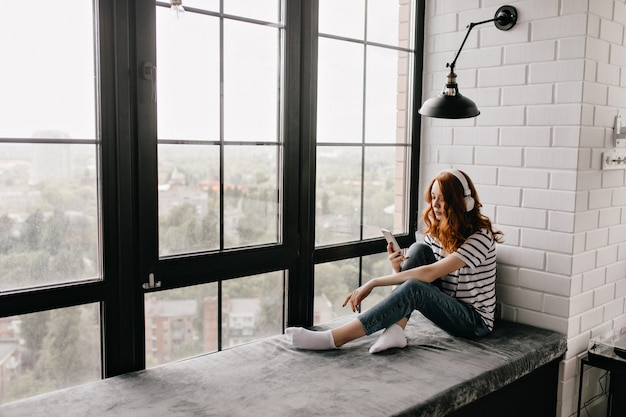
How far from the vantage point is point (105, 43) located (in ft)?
7.31

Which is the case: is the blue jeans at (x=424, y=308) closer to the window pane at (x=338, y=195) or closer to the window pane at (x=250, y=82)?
the window pane at (x=338, y=195)

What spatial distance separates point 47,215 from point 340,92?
1529 mm

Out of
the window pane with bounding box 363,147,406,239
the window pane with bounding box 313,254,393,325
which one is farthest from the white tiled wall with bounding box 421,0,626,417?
the window pane with bounding box 313,254,393,325

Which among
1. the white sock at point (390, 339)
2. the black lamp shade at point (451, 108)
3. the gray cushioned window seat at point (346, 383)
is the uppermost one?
the black lamp shade at point (451, 108)

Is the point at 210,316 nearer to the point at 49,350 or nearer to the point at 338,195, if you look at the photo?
the point at 49,350

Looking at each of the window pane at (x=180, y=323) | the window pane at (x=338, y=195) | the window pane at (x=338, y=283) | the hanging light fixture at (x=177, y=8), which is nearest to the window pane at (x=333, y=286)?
the window pane at (x=338, y=283)

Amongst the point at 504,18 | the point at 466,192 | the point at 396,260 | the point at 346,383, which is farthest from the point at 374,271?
the point at 504,18

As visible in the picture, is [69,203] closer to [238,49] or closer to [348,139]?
[238,49]

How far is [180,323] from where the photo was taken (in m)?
2.56

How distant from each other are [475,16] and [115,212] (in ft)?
6.88

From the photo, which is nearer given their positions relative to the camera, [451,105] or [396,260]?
[451,105]

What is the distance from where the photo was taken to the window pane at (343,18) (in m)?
2.97

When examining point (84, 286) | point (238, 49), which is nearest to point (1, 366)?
point (84, 286)

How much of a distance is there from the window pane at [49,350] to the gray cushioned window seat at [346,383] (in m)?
0.11
